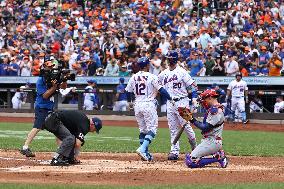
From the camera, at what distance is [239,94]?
2617cm

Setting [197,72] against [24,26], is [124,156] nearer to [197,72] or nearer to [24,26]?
[197,72]

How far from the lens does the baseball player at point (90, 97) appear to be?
28516 mm

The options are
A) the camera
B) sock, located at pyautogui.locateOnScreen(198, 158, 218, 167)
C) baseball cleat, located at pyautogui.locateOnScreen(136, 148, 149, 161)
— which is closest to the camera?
sock, located at pyautogui.locateOnScreen(198, 158, 218, 167)

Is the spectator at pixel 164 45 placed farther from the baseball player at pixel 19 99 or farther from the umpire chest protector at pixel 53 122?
the umpire chest protector at pixel 53 122

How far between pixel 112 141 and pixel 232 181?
28.3 ft

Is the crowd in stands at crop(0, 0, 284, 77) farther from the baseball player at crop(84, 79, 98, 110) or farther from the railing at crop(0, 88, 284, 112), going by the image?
the railing at crop(0, 88, 284, 112)

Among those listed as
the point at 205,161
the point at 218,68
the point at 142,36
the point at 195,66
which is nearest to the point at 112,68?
the point at 142,36

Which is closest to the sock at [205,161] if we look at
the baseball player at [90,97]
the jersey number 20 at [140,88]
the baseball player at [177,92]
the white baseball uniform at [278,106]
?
the baseball player at [177,92]

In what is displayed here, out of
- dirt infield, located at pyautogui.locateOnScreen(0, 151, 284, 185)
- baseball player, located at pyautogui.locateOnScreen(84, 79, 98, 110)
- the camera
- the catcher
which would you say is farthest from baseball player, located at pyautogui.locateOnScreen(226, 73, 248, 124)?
the catcher

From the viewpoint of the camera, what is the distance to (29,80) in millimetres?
29844

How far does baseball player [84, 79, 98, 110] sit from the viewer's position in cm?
2852

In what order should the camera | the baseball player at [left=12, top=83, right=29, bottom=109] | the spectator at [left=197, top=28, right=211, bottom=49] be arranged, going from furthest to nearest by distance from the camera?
the baseball player at [left=12, top=83, right=29, bottom=109] < the spectator at [left=197, top=28, right=211, bottom=49] < the camera

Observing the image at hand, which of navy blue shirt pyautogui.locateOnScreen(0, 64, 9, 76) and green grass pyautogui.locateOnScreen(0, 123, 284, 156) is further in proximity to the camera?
navy blue shirt pyautogui.locateOnScreen(0, 64, 9, 76)

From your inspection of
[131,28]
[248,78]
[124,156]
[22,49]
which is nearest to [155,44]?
[131,28]
